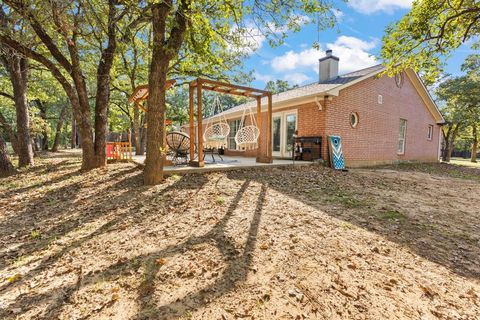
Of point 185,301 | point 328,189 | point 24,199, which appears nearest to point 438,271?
point 185,301

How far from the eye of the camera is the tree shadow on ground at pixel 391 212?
2503 millimetres

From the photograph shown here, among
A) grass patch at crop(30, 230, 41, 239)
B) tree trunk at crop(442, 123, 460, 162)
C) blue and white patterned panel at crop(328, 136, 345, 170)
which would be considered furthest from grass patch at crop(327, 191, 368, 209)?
tree trunk at crop(442, 123, 460, 162)

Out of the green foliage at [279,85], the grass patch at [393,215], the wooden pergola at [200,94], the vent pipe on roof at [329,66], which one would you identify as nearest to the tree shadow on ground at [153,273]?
the grass patch at [393,215]

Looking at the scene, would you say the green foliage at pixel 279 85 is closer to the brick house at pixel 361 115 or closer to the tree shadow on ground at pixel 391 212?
the brick house at pixel 361 115

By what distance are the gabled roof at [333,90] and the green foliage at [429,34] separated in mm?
1421

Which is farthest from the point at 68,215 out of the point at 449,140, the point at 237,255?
the point at 449,140

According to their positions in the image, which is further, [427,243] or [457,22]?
[457,22]

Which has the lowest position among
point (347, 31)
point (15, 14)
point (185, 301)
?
point (185, 301)

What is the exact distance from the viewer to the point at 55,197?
454 cm

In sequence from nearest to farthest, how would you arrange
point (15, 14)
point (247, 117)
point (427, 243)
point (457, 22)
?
point (427, 243)
point (15, 14)
point (457, 22)
point (247, 117)

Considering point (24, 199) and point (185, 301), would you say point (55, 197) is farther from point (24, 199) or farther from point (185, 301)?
point (185, 301)

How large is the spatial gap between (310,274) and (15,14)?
7.70 metres

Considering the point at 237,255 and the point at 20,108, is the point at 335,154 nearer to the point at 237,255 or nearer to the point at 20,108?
the point at 237,255

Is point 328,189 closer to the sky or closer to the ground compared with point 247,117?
closer to the ground
